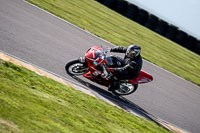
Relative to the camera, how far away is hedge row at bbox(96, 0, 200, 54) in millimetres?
22750

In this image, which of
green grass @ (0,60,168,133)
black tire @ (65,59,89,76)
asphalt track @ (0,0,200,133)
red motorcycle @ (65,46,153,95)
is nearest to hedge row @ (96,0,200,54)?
asphalt track @ (0,0,200,133)

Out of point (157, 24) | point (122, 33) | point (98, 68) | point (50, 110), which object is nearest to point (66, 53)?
point (98, 68)

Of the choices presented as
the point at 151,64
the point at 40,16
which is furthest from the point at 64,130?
the point at 151,64

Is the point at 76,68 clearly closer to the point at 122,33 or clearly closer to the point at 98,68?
the point at 98,68

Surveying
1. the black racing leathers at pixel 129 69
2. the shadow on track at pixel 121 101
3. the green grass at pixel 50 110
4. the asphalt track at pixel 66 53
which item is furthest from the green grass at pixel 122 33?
the green grass at pixel 50 110

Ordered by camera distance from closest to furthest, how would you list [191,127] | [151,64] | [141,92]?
[191,127]
[141,92]
[151,64]

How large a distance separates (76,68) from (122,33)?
9323 mm

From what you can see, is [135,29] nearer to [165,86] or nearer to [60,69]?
[165,86]

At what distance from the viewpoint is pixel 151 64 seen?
13.6 m

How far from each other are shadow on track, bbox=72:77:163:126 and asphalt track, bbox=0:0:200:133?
54 mm

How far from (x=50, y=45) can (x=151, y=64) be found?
235 inches

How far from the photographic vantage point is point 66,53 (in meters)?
9.71

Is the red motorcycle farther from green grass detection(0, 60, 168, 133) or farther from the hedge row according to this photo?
the hedge row

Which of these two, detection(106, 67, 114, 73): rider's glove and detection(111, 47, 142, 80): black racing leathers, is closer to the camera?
detection(111, 47, 142, 80): black racing leathers
